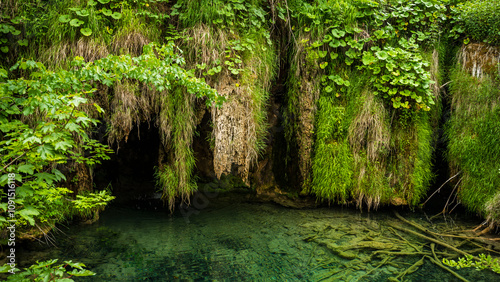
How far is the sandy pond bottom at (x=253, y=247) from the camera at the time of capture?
2752mm

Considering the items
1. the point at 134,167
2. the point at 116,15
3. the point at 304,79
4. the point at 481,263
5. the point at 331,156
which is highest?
the point at 116,15

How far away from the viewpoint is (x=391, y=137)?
3.98 meters

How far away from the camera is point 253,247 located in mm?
3232

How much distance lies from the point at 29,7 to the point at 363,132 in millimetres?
4564

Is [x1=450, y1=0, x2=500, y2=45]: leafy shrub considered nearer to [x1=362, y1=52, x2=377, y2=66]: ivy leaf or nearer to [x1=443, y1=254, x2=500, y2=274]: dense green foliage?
[x1=362, y1=52, x2=377, y2=66]: ivy leaf

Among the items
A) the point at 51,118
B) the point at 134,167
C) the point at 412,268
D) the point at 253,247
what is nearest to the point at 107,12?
the point at 51,118

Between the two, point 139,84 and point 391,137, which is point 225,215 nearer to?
point 139,84

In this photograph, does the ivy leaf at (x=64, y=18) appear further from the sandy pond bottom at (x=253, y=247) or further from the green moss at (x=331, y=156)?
the green moss at (x=331, y=156)

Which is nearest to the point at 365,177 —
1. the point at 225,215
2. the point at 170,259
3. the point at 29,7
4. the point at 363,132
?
the point at 363,132

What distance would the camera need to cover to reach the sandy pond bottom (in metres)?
2.75

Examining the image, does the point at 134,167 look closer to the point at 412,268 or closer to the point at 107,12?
the point at 107,12

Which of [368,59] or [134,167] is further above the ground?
[368,59]

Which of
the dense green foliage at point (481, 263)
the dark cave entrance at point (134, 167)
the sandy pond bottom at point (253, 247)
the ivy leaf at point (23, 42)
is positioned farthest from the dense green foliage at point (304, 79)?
the dense green foliage at point (481, 263)

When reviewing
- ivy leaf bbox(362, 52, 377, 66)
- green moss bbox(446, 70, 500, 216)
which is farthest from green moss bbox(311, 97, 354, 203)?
green moss bbox(446, 70, 500, 216)
